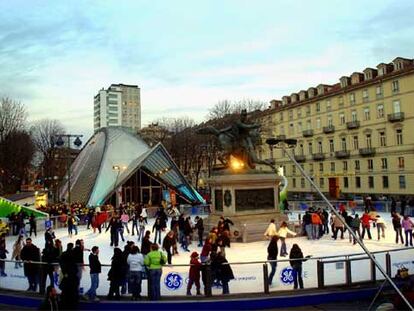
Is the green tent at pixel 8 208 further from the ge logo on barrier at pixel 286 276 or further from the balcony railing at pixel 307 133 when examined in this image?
the balcony railing at pixel 307 133

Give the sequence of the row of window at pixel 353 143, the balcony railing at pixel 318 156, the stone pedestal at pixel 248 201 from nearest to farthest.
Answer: the stone pedestal at pixel 248 201 < the row of window at pixel 353 143 < the balcony railing at pixel 318 156

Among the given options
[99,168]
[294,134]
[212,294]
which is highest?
[294,134]

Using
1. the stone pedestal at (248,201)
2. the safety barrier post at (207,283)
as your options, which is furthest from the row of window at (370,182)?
the safety barrier post at (207,283)

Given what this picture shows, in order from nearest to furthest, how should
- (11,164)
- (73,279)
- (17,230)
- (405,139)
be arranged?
(73,279), (17,230), (11,164), (405,139)

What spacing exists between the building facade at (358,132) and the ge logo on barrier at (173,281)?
161 feet

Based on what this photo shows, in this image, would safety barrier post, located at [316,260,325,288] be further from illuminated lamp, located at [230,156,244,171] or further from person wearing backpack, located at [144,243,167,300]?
illuminated lamp, located at [230,156,244,171]

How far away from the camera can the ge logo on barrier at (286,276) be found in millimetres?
11641

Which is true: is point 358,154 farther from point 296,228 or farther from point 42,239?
point 42,239

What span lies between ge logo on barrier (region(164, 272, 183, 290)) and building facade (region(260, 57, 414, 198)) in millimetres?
49161

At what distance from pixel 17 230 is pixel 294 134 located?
5751 centimetres

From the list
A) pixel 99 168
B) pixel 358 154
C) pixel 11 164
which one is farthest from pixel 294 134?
pixel 11 164

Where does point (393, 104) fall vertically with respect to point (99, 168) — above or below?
above

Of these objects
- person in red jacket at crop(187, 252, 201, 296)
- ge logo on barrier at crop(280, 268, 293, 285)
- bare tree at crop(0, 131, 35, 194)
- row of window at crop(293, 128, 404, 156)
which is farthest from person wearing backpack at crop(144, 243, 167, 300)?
row of window at crop(293, 128, 404, 156)

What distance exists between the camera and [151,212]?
129ft
